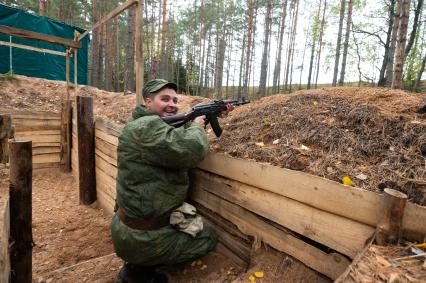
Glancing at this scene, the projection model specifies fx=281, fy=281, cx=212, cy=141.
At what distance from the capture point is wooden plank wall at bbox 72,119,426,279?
1964 millimetres

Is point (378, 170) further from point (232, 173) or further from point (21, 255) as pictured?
point (21, 255)

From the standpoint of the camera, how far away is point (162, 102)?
327 cm

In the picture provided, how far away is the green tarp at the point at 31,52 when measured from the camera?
1210cm

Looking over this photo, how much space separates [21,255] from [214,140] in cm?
250

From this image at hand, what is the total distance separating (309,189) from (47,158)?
25.8 feet

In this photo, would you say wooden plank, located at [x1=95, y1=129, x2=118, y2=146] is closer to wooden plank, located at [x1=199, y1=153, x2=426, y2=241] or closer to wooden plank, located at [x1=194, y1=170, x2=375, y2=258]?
wooden plank, located at [x1=194, y1=170, x2=375, y2=258]

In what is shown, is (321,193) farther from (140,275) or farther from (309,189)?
(140,275)

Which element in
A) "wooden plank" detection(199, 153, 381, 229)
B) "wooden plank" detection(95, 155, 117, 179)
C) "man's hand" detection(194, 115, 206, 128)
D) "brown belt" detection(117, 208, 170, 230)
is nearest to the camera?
"wooden plank" detection(199, 153, 381, 229)

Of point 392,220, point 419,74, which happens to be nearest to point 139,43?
point 392,220

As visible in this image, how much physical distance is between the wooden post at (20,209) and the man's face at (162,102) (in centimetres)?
131

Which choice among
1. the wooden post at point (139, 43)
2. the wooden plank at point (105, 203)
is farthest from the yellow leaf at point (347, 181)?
the wooden plank at point (105, 203)

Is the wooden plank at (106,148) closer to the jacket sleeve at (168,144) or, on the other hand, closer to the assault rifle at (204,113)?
the assault rifle at (204,113)

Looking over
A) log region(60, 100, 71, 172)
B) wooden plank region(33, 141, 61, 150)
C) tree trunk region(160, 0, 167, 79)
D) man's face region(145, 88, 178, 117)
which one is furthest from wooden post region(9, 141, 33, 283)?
tree trunk region(160, 0, 167, 79)

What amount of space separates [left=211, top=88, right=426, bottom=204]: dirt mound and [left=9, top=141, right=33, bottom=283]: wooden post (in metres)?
2.04
